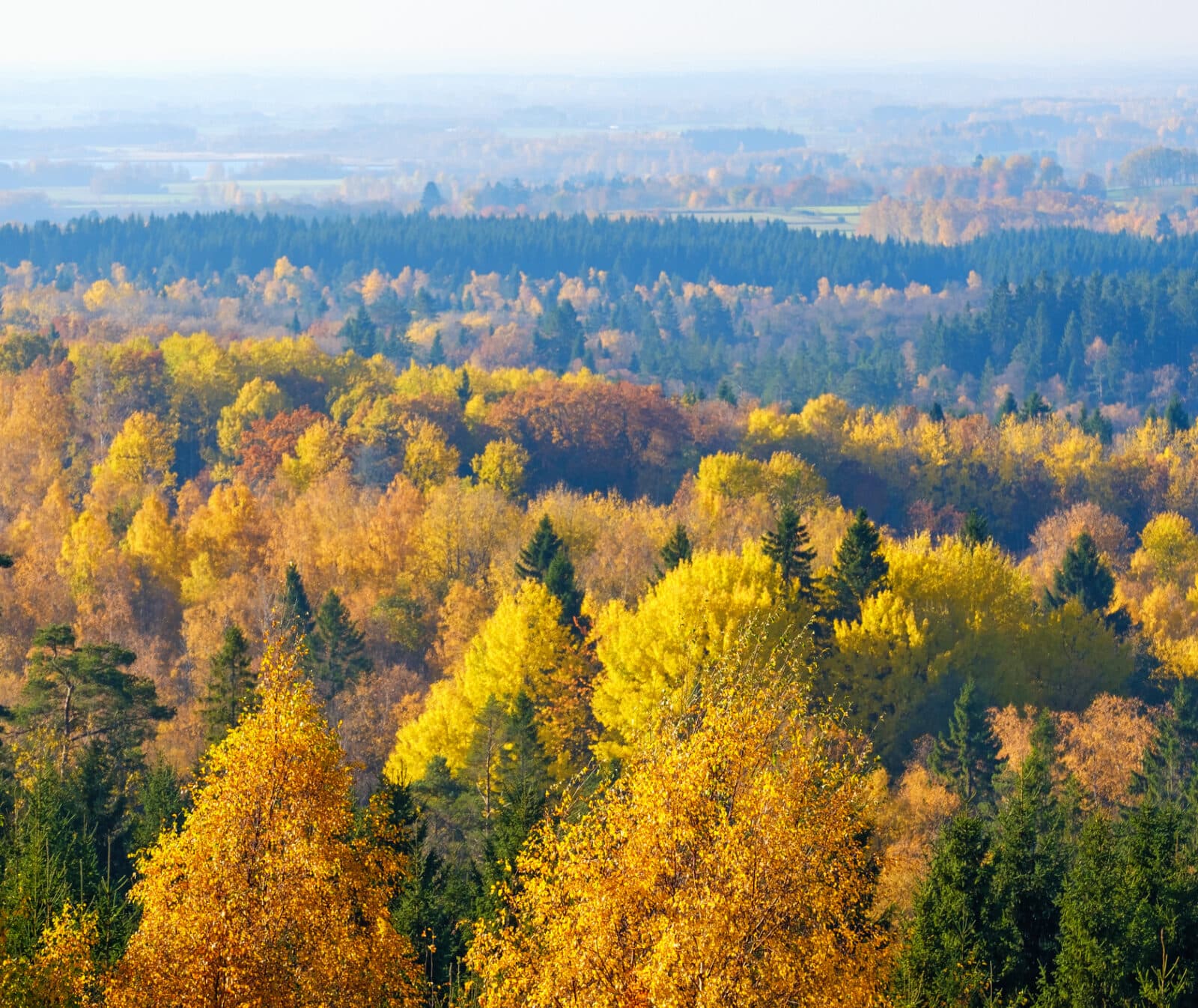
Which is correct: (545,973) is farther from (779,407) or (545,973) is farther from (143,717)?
(779,407)

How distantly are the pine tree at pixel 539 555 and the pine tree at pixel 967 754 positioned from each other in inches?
832

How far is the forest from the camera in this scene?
24672mm

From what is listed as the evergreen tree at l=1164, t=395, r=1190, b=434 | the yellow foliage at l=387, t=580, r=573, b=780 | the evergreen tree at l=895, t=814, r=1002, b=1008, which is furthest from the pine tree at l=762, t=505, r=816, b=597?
the evergreen tree at l=1164, t=395, r=1190, b=434

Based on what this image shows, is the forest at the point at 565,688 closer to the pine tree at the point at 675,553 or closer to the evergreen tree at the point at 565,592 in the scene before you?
the evergreen tree at the point at 565,592

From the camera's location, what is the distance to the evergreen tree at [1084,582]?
89750 mm

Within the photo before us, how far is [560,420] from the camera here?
12988 centimetres

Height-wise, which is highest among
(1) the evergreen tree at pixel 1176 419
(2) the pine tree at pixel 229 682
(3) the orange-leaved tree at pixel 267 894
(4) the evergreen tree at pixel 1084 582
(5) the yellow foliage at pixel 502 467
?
(3) the orange-leaved tree at pixel 267 894

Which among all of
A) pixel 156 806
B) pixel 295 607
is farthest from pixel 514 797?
pixel 295 607

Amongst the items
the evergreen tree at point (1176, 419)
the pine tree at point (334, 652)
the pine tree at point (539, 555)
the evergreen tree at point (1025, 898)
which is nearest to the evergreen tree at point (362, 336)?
the evergreen tree at point (1176, 419)

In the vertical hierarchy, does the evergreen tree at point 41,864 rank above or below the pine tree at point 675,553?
above

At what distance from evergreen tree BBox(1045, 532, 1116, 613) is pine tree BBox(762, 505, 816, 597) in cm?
1964

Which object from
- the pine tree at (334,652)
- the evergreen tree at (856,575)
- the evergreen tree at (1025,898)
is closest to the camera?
the evergreen tree at (1025,898)

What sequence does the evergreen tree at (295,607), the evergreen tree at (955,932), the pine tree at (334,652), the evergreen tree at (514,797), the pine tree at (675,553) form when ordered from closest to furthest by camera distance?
the evergreen tree at (955,932), the evergreen tree at (514,797), the pine tree at (334,652), the pine tree at (675,553), the evergreen tree at (295,607)

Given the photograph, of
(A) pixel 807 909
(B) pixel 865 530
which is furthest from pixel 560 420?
(A) pixel 807 909
